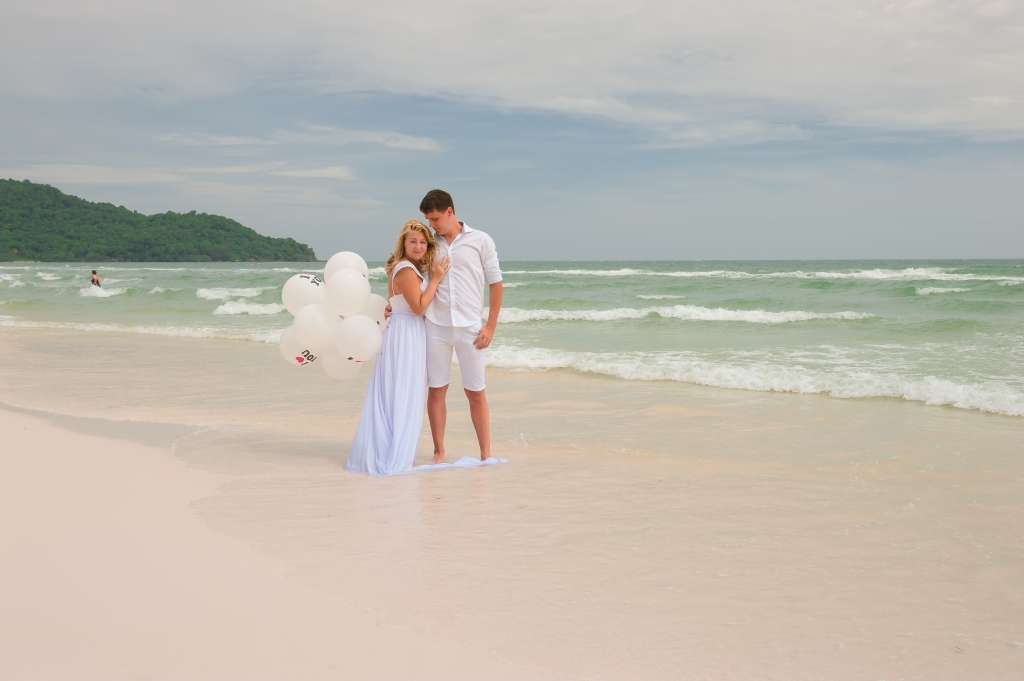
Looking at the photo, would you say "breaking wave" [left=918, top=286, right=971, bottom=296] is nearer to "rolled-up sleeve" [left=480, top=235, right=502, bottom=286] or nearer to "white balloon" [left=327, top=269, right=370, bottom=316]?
"rolled-up sleeve" [left=480, top=235, right=502, bottom=286]

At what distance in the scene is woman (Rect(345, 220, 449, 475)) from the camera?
514 centimetres

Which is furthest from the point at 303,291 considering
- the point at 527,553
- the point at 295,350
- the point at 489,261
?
the point at 527,553

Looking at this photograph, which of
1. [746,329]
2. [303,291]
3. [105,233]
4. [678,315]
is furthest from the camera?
[105,233]

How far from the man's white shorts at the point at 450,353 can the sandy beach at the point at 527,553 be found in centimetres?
68

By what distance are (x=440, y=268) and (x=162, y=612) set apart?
9.40 ft

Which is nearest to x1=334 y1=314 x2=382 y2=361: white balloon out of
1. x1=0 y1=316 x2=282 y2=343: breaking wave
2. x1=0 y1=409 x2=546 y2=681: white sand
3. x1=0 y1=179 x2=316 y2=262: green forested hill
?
x1=0 y1=409 x2=546 y2=681: white sand

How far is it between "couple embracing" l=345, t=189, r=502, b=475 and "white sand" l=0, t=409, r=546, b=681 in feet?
4.87

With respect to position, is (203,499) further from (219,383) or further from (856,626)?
(219,383)

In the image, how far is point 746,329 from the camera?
15078 mm

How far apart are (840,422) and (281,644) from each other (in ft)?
18.9

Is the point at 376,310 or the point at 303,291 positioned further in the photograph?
the point at 303,291

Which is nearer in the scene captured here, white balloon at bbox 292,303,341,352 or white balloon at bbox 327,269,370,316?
white balloon at bbox 327,269,370,316

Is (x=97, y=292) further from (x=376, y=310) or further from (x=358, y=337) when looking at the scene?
(x=358, y=337)

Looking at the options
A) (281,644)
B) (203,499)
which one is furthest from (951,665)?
(203,499)
